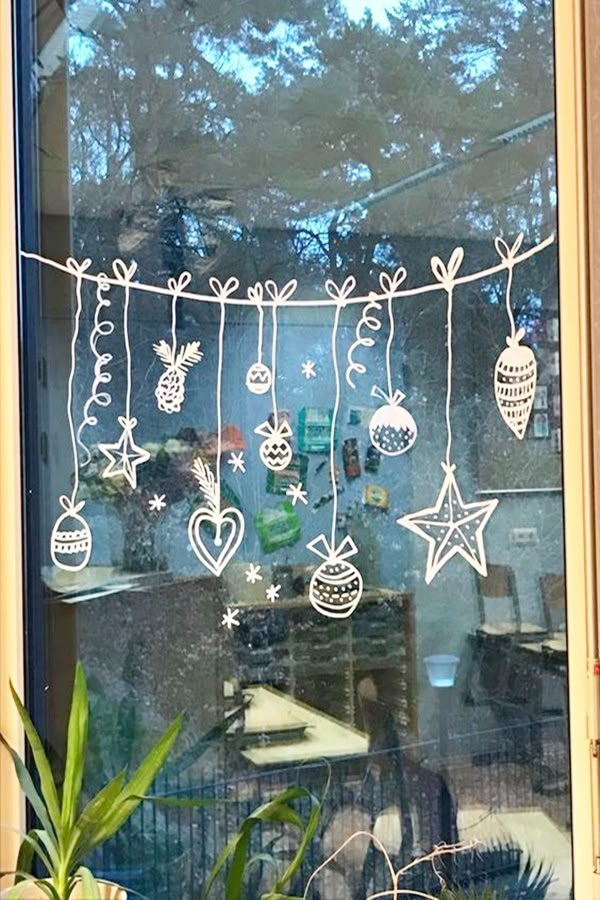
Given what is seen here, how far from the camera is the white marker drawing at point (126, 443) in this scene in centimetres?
137

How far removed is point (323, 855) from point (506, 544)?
557 millimetres

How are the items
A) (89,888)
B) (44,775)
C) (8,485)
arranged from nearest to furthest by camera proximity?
(89,888), (44,775), (8,485)

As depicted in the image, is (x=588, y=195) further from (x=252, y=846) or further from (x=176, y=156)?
(x=252, y=846)

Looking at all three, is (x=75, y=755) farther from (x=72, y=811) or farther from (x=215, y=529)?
(x=215, y=529)

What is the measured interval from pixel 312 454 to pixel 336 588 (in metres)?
0.21

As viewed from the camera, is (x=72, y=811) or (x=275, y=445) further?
(x=275, y=445)

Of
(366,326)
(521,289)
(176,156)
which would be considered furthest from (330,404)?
(176,156)

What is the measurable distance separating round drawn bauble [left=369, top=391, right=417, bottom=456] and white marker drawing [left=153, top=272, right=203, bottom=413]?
0.29m

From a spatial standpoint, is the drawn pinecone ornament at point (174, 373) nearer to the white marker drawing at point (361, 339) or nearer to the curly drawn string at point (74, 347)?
the curly drawn string at point (74, 347)

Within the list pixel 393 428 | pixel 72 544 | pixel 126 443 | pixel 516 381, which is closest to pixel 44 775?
pixel 72 544

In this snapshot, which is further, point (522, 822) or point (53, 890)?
point (522, 822)

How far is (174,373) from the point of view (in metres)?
1.37

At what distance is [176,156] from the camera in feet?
4.53

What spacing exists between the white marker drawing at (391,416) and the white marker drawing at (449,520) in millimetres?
62
